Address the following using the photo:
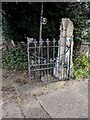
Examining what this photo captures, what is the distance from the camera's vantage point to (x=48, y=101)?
458 centimetres

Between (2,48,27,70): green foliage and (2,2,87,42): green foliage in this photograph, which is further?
(2,2,87,42): green foliage

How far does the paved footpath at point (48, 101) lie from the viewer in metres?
4.13

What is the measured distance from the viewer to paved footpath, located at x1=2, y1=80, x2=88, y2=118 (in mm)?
4133

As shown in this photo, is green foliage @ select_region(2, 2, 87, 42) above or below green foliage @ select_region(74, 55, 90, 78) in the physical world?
above

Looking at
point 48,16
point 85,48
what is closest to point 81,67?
point 85,48

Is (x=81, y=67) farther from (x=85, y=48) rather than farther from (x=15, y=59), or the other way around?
(x=15, y=59)

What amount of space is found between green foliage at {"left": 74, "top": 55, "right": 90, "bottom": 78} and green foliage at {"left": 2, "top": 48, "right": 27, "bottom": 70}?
5.11 feet

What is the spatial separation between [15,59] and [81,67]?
2080 mm

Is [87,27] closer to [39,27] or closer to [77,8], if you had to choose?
[77,8]

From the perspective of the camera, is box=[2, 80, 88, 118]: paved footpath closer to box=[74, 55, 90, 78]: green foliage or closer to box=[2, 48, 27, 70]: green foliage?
box=[74, 55, 90, 78]: green foliage

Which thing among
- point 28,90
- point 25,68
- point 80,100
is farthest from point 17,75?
point 80,100

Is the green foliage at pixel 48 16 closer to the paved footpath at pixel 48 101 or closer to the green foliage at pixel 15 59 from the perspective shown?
the green foliage at pixel 15 59

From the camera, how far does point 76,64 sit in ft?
20.7

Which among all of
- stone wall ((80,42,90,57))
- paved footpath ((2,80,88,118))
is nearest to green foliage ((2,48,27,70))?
paved footpath ((2,80,88,118))
